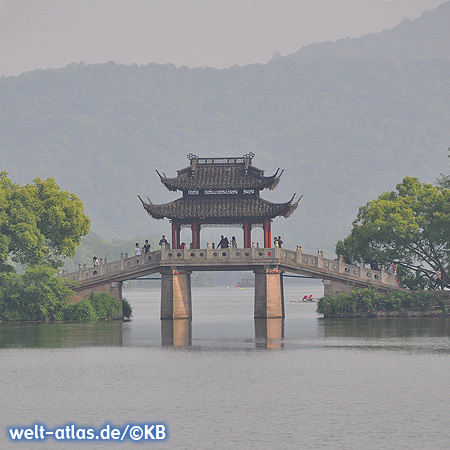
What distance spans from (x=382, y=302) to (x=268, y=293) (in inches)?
310

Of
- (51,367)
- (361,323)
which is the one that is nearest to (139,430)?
(51,367)

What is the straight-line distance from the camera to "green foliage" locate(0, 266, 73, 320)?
248 ft

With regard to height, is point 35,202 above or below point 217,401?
above

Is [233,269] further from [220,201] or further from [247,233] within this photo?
[220,201]

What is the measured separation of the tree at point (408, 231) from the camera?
7781 cm

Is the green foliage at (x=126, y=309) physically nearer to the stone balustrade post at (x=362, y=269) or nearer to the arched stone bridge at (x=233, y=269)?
the arched stone bridge at (x=233, y=269)

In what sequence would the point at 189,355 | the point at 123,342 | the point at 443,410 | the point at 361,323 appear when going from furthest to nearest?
the point at 361,323 → the point at 123,342 → the point at 189,355 → the point at 443,410

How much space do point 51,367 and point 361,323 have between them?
29154 mm

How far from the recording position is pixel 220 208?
259 feet

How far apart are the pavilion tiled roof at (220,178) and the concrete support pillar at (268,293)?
21.6 feet

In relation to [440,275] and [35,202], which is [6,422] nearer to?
[35,202]

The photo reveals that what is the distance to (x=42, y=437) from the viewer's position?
33688 millimetres

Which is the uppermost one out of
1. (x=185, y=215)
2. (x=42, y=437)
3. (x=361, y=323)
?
(x=185, y=215)

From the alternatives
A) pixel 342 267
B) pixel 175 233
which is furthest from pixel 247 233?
pixel 342 267
